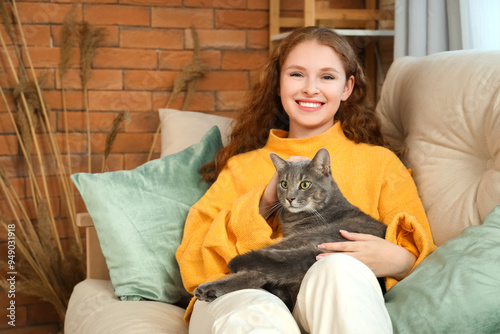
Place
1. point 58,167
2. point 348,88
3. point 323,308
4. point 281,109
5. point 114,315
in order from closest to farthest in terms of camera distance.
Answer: point 323,308
point 114,315
point 348,88
point 281,109
point 58,167

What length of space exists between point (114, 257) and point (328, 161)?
27.1 inches

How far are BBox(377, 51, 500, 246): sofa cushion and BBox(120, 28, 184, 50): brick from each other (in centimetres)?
134

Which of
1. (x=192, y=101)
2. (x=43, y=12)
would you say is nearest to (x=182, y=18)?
(x=192, y=101)

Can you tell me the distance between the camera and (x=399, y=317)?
1.08 meters

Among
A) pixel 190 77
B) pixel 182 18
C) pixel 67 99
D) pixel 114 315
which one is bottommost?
pixel 114 315

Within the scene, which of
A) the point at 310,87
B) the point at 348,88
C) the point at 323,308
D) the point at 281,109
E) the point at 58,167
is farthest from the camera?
the point at 58,167

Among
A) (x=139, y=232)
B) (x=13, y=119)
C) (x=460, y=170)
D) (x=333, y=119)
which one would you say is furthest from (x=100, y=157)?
(x=460, y=170)

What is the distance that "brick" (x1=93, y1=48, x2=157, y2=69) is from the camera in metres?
2.61

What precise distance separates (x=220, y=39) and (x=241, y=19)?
0.15 metres

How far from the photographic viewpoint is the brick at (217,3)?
8.73ft

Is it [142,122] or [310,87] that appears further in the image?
[142,122]

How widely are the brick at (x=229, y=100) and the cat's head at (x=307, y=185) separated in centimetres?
136

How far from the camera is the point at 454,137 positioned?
1.49m

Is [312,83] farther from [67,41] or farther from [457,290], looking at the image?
[67,41]
